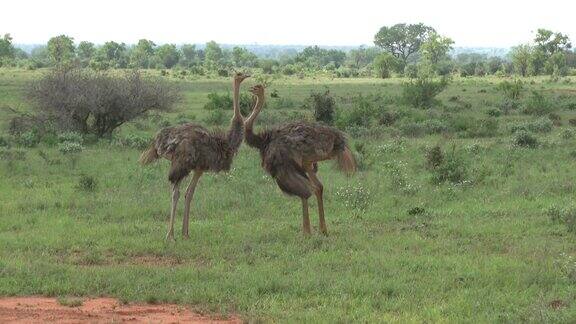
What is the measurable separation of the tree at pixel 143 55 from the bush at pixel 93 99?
55.4 m

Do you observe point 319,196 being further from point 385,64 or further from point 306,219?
point 385,64

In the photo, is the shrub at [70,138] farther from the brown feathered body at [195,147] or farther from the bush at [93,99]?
the brown feathered body at [195,147]

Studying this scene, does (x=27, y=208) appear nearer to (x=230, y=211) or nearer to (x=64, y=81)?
(x=230, y=211)

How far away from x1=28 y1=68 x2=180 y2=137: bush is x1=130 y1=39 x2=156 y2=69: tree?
55378 millimetres

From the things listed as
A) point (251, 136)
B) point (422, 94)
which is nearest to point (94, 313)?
point (251, 136)

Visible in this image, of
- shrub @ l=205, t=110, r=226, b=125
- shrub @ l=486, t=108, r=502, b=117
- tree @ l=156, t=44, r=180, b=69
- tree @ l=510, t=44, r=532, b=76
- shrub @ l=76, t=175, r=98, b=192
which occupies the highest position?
tree @ l=156, t=44, r=180, b=69

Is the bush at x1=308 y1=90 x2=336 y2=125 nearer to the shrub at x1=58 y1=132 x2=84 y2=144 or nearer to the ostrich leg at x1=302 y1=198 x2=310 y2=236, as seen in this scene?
the shrub at x1=58 y1=132 x2=84 y2=144

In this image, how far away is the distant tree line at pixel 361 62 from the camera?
2697 inches

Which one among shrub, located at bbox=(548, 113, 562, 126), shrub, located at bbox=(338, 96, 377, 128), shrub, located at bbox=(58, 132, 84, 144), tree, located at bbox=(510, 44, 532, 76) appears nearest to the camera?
shrub, located at bbox=(58, 132, 84, 144)

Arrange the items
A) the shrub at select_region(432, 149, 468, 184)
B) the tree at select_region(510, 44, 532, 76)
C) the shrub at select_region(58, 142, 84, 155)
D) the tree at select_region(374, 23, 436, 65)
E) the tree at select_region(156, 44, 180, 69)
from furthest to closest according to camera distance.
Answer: the tree at select_region(374, 23, 436, 65) → the tree at select_region(156, 44, 180, 69) → the tree at select_region(510, 44, 532, 76) → the shrub at select_region(58, 142, 84, 155) → the shrub at select_region(432, 149, 468, 184)

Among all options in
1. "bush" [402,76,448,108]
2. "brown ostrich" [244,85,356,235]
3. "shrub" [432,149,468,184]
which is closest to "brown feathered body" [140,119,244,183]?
"brown ostrich" [244,85,356,235]

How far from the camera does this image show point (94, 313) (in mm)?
6867

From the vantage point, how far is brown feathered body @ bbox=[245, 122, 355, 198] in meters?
9.91

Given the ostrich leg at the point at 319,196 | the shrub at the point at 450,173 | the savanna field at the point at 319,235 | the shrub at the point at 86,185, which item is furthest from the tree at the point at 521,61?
the ostrich leg at the point at 319,196
